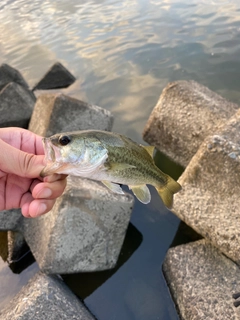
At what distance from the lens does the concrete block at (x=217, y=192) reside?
3.67m

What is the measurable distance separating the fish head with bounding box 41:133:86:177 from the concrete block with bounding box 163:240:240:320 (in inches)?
82.6

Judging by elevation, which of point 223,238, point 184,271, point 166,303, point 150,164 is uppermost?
point 150,164

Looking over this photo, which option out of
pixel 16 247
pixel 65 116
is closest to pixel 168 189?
pixel 16 247

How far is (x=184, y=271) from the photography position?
3779 millimetres

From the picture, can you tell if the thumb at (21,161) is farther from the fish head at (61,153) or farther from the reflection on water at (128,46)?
the reflection on water at (128,46)

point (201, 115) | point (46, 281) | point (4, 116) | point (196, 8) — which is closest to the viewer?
point (46, 281)

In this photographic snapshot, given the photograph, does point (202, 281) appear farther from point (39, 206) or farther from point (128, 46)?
point (128, 46)

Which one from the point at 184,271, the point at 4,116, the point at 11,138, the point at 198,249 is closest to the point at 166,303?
the point at 184,271

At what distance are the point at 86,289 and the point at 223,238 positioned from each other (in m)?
1.74

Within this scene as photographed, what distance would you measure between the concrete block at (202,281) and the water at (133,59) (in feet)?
1.04

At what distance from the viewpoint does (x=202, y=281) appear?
3.63m

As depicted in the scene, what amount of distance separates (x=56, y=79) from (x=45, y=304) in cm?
673

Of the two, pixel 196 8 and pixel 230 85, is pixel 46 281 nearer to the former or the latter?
pixel 230 85

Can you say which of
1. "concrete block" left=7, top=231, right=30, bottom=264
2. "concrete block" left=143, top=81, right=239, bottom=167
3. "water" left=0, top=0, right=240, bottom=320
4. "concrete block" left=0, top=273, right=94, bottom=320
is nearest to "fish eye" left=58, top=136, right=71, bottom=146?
"concrete block" left=0, top=273, right=94, bottom=320
